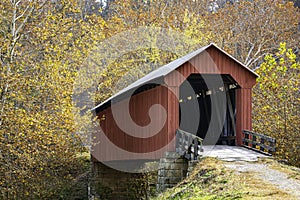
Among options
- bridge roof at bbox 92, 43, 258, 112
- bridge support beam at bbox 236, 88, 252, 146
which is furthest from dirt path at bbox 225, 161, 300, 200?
bridge roof at bbox 92, 43, 258, 112

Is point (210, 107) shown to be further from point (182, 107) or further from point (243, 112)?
point (243, 112)

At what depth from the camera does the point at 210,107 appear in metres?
16.1

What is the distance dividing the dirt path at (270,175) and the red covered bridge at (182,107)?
9.29 ft

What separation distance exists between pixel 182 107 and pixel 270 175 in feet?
30.4

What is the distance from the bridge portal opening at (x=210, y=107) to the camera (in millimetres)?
14375

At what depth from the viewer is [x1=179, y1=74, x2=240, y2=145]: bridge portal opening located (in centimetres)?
1438

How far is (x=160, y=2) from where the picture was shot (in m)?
29.4

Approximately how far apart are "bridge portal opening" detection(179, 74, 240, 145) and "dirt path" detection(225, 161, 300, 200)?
3.51 metres

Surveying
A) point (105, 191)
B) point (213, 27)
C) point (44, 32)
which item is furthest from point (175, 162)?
point (213, 27)

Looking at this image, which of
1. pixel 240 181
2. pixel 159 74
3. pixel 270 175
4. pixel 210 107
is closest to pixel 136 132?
pixel 210 107

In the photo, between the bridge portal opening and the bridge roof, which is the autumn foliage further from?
the bridge roof

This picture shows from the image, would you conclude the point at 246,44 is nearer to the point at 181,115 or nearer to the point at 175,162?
the point at 181,115

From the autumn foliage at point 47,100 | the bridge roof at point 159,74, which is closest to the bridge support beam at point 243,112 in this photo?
the autumn foliage at point 47,100

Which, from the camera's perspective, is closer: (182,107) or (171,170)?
(171,170)
